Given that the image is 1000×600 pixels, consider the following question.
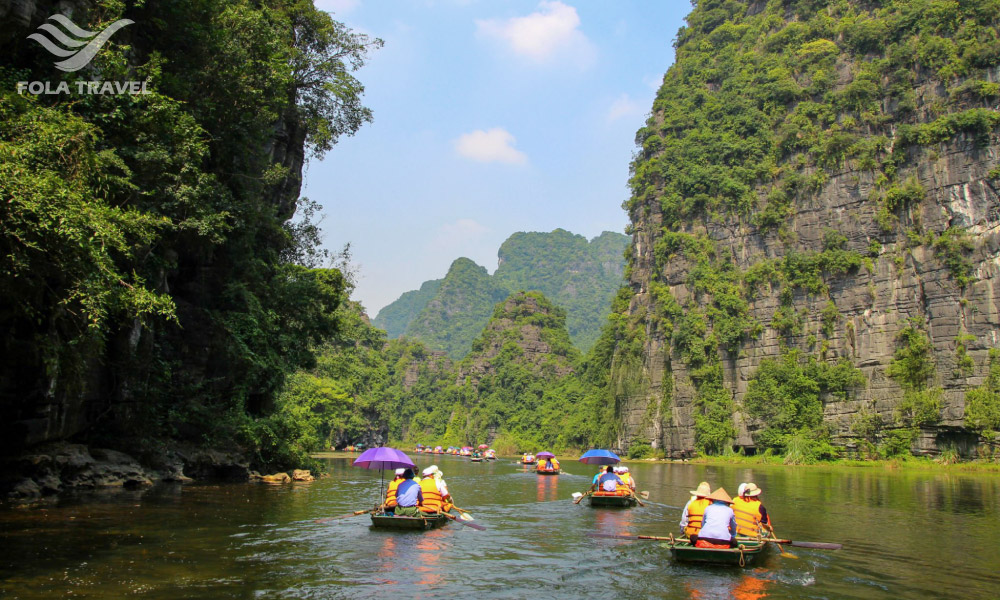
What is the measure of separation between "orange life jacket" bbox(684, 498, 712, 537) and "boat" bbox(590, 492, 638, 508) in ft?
21.7

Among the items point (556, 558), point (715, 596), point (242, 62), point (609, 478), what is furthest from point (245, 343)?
point (715, 596)

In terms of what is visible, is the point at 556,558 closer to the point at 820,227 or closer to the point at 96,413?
the point at 96,413

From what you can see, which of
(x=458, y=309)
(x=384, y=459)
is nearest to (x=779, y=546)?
(x=384, y=459)

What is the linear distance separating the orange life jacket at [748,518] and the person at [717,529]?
36.9 inches

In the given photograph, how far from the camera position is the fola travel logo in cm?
1196

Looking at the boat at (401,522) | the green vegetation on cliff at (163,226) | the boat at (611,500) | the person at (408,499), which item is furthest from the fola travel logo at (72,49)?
the boat at (611,500)

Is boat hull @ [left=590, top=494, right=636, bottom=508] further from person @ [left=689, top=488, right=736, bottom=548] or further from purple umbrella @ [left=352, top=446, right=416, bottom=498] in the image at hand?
person @ [left=689, top=488, right=736, bottom=548]

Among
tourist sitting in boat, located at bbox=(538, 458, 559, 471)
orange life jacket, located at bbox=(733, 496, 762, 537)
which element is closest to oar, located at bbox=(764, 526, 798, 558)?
orange life jacket, located at bbox=(733, 496, 762, 537)

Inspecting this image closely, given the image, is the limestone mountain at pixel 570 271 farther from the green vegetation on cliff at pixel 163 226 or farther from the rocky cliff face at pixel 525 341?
the green vegetation on cliff at pixel 163 226

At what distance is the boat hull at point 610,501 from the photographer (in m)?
16.3

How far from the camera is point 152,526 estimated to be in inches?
425

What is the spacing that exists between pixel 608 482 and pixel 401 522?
6.73 m

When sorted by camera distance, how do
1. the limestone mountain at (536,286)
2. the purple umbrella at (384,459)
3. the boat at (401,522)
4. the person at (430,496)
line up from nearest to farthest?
1. the boat at (401,522)
2. the person at (430,496)
3. the purple umbrella at (384,459)
4. the limestone mountain at (536,286)

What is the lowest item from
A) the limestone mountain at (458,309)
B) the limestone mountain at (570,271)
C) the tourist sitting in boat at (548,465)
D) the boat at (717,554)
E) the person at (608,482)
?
the tourist sitting in boat at (548,465)
